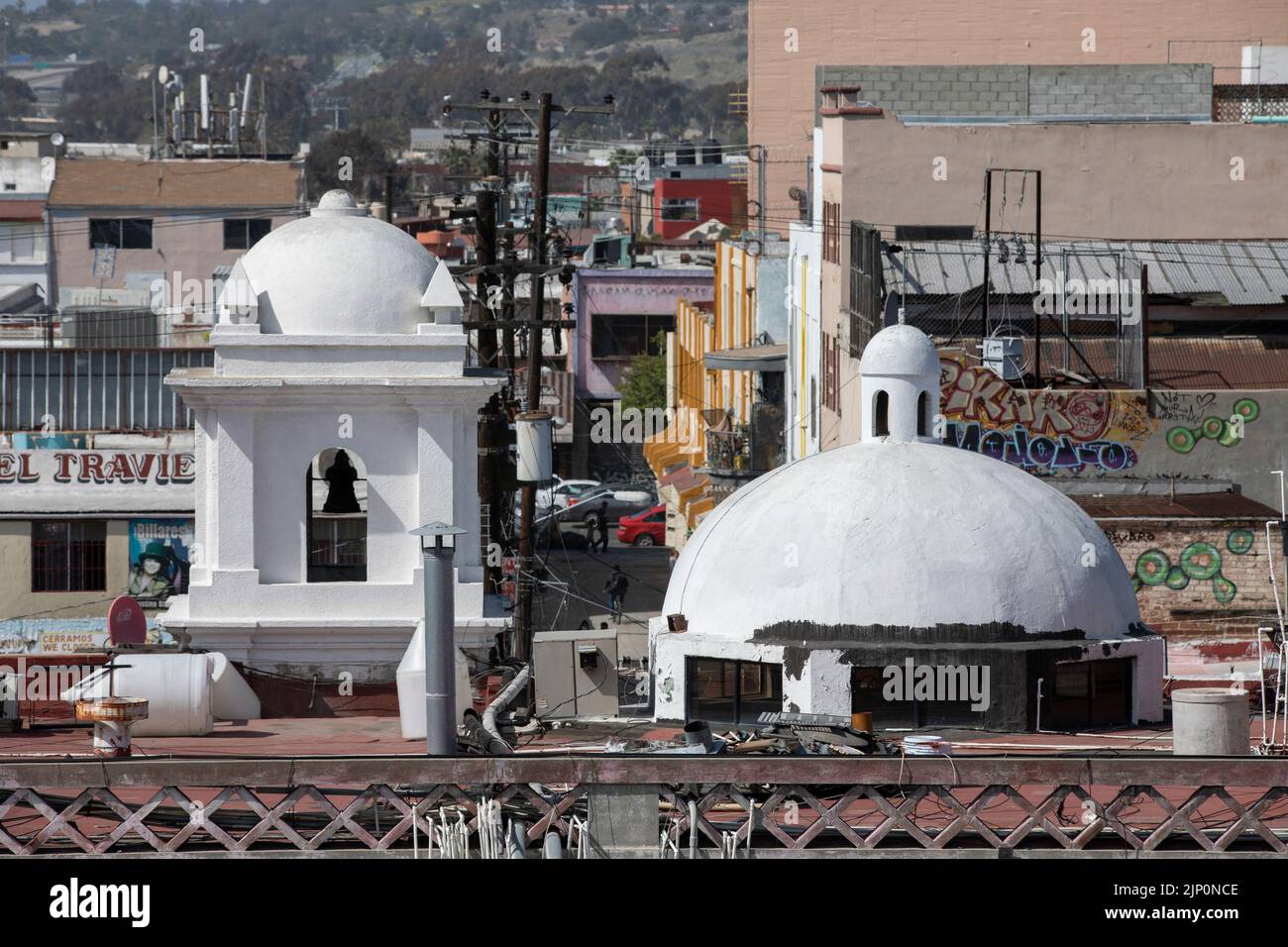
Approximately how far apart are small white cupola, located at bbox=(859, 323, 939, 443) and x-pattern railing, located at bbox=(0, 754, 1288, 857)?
11.2 meters

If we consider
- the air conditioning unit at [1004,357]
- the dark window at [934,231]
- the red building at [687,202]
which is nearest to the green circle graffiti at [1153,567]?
the air conditioning unit at [1004,357]

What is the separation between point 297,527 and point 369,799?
11.3m

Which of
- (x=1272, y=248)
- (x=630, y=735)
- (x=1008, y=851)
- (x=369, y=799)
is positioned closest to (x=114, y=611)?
(x=630, y=735)

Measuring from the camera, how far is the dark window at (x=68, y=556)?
45031mm

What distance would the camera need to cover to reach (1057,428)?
45.6m

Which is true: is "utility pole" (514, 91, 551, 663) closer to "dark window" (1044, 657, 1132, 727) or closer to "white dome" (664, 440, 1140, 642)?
"white dome" (664, 440, 1140, 642)

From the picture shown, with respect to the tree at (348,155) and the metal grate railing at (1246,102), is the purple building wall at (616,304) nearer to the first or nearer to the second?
the metal grate railing at (1246,102)

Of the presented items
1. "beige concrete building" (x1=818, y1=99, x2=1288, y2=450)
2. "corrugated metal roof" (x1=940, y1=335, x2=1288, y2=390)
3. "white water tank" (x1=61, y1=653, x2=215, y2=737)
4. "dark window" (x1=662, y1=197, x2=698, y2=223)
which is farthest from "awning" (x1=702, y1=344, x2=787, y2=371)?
"dark window" (x1=662, y1=197, x2=698, y2=223)

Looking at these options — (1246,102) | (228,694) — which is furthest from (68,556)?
(1246,102)

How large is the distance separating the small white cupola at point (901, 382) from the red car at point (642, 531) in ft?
131

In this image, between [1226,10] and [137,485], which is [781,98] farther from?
[137,485]

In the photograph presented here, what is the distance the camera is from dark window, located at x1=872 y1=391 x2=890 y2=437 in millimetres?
32062

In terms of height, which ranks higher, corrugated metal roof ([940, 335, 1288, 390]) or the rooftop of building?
the rooftop of building
